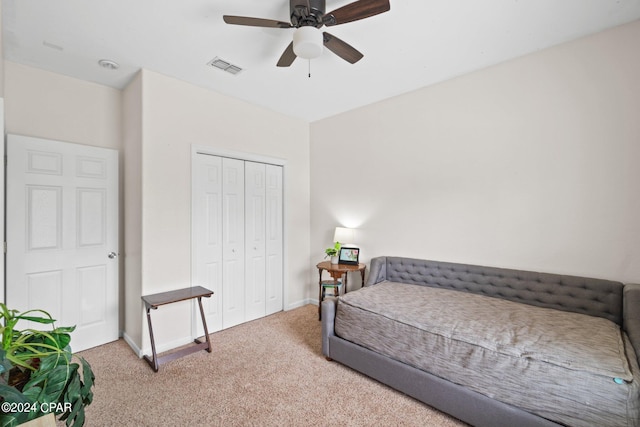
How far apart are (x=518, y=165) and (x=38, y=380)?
11.0ft

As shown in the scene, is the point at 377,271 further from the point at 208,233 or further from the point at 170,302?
the point at 170,302

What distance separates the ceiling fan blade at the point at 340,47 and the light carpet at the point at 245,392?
2532mm

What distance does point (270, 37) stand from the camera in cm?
228

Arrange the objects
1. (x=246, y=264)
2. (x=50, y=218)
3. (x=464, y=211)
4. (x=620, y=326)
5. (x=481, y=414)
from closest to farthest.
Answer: (x=481, y=414), (x=620, y=326), (x=50, y=218), (x=464, y=211), (x=246, y=264)

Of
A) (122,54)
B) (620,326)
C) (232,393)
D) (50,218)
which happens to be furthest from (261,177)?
(620,326)

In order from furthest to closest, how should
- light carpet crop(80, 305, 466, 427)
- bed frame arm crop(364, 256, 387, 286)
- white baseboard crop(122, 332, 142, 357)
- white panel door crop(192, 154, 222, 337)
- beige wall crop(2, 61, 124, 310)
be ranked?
bed frame arm crop(364, 256, 387, 286) < white panel door crop(192, 154, 222, 337) < white baseboard crop(122, 332, 142, 357) < beige wall crop(2, 61, 124, 310) < light carpet crop(80, 305, 466, 427)

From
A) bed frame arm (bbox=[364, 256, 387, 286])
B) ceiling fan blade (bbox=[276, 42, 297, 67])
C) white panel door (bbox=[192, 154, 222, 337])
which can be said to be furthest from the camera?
bed frame arm (bbox=[364, 256, 387, 286])

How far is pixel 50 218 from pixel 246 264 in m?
1.93

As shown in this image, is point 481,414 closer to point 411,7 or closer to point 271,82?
point 411,7

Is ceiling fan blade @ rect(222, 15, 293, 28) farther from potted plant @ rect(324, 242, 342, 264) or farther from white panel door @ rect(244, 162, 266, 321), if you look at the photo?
potted plant @ rect(324, 242, 342, 264)

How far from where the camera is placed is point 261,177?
374 cm

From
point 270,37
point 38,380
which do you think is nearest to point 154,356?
point 38,380

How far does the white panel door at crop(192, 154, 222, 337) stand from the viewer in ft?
10.2

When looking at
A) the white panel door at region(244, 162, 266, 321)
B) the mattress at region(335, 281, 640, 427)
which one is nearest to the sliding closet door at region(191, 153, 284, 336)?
the white panel door at region(244, 162, 266, 321)
